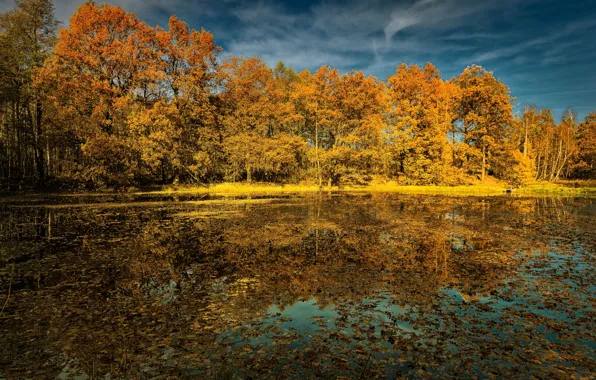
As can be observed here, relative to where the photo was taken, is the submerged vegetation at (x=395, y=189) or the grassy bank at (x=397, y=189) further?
the submerged vegetation at (x=395, y=189)

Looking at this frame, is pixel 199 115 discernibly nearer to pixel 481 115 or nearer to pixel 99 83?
pixel 99 83

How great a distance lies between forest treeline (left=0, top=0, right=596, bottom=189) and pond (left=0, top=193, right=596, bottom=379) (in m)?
27.3

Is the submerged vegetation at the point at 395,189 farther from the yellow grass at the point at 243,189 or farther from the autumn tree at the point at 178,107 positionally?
the autumn tree at the point at 178,107

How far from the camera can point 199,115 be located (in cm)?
4278

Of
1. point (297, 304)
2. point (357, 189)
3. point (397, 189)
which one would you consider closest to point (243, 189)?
point (357, 189)

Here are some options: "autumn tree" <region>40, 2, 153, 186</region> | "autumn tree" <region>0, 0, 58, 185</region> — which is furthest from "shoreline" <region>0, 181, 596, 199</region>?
"autumn tree" <region>0, 0, 58, 185</region>

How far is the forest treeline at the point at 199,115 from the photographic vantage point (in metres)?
35.7

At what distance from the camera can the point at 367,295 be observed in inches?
285

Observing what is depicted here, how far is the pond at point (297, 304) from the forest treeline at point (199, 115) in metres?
27.3

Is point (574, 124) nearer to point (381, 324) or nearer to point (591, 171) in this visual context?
point (591, 171)

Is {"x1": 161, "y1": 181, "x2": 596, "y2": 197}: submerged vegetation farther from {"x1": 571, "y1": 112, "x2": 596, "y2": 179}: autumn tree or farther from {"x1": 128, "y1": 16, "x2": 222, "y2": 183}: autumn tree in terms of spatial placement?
{"x1": 571, "y1": 112, "x2": 596, "y2": 179}: autumn tree

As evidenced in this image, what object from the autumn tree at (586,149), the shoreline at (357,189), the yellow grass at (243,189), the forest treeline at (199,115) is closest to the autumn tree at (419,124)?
the forest treeline at (199,115)

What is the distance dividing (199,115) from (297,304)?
132 ft

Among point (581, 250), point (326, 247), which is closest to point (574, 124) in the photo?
point (581, 250)
